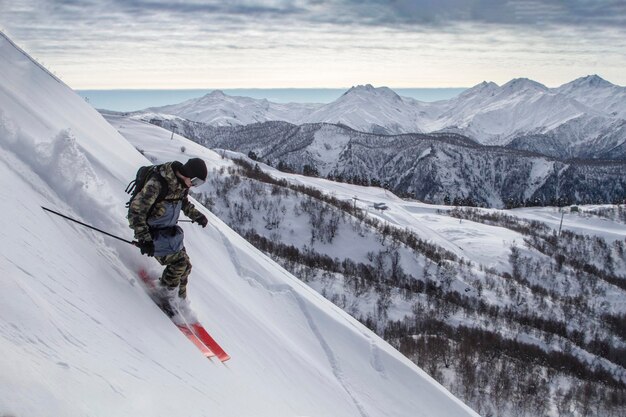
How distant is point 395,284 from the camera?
303ft

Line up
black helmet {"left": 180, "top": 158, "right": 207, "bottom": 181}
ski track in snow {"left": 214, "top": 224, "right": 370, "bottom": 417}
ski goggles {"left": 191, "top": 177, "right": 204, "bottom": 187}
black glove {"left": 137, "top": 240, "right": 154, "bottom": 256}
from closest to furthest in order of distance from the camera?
1. black glove {"left": 137, "top": 240, "right": 154, "bottom": 256}
2. black helmet {"left": 180, "top": 158, "right": 207, "bottom": 181}
3. ski goggles {"left": 191, "top": 177, "right": 204, "bottom": 187}
4. ski track in snow {"left": 214, "top": 224, "right": 370, "bottom": 417}

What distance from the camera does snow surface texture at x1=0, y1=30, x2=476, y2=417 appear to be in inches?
164

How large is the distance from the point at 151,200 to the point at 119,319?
1.76 metres

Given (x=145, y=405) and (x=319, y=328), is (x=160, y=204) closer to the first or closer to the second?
(x=145, y=405)

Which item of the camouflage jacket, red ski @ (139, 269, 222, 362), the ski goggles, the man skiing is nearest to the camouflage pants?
the man skiing

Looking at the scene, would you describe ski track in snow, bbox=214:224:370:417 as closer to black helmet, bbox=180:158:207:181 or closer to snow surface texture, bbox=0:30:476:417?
snow surface texture, bbox=0:30:476:417

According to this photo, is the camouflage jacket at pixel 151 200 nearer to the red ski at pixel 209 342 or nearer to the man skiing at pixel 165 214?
the man skiing at pixel 165 214

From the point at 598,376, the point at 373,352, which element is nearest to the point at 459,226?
the point at 598,376

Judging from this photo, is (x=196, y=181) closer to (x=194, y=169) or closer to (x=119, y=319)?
(x=194, y=169)

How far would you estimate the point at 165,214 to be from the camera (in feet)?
23.2

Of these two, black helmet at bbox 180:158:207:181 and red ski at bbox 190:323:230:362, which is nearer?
black helmet at bbox 180:158:207:181

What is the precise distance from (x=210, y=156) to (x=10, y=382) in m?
141

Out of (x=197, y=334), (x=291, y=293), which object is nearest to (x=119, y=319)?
(x=197, y=334)

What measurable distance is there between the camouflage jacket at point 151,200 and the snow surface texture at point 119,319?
80cm
